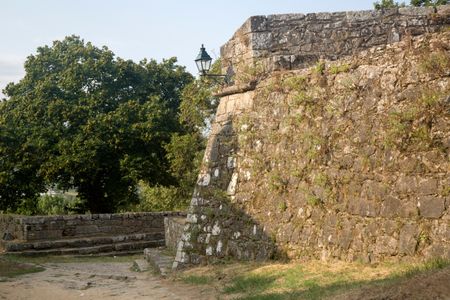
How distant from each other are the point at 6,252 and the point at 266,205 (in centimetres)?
948

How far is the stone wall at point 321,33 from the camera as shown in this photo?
9.07m

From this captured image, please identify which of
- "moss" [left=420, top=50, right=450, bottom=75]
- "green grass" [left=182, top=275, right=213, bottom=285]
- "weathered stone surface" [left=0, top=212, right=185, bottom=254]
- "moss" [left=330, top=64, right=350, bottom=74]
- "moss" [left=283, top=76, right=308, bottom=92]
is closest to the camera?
"moss" [left=420, top=50, right=450, bottom=75]

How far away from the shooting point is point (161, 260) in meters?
10.8

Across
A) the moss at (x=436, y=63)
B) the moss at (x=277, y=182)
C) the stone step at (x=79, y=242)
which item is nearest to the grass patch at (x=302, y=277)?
the moss at (x=277, y=182)

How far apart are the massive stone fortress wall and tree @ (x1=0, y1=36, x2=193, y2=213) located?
12.8 metres

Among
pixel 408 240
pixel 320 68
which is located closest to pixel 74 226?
pixel 320 68

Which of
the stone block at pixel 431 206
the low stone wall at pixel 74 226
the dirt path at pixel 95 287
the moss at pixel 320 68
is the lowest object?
the dirt path at pixel 95 287

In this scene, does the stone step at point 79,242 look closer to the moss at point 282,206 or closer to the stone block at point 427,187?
the moss at point 282,206

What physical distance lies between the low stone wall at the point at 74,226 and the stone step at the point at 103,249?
1.02m

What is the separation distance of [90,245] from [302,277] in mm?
10651

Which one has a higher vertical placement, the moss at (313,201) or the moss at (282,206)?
the moss at (313,201)

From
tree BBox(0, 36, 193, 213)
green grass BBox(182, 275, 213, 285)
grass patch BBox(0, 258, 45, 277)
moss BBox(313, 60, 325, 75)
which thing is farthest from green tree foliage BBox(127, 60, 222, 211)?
green grass BBox(182, 275, 213, 285)

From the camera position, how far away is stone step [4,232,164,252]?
14639 mm

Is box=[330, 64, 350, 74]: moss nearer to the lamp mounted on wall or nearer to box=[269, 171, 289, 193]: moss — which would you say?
box=[269, 171, 289, 193]: moss
